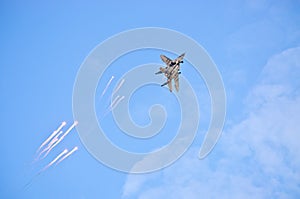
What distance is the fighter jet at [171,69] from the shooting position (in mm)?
59219

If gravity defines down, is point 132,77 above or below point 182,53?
below

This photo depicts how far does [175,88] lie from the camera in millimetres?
62969

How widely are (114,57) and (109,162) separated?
2199cm

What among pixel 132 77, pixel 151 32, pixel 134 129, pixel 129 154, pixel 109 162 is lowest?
pixel 109 162

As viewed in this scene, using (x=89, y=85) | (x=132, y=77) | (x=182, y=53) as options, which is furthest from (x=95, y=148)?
(x=182, y=53)

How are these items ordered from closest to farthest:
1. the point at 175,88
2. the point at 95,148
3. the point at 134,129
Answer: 1. the point at 95,148
2. the point at 134,129
3. the point at 175,88

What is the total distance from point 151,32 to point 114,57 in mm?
9772

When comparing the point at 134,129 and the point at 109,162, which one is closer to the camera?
the point at 109,162

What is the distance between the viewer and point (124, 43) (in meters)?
58.9

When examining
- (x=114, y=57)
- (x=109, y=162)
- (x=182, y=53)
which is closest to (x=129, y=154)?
(x=109, y=162)

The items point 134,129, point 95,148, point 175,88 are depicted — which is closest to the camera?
point 95,148

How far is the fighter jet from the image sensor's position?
59.2m

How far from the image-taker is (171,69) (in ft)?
198

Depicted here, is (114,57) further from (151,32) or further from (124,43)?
(151,32)
